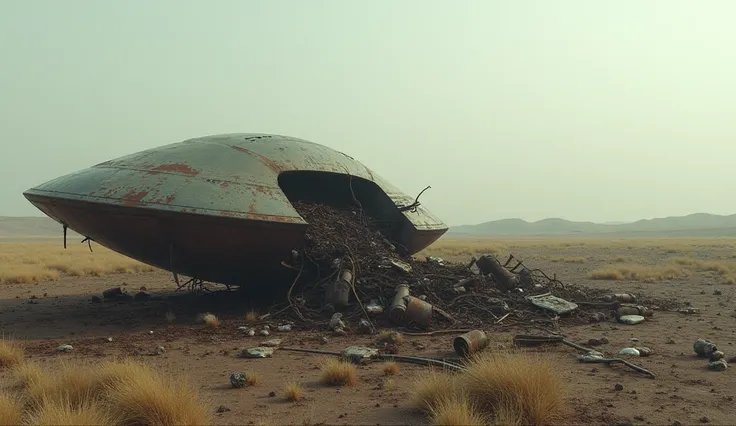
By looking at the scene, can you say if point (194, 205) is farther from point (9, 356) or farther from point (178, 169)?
point (9, 356)

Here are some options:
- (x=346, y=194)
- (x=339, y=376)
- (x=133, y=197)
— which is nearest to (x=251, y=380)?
(x=339, y=376)

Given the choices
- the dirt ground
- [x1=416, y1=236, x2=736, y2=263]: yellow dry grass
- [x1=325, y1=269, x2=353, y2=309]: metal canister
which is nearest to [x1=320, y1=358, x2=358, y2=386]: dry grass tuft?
the dirt ground

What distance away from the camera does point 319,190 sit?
1241 centimetres

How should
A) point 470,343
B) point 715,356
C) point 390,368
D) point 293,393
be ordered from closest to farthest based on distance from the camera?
Result: point 293,393 < point 390,368 < point 470,343 < point 715,356

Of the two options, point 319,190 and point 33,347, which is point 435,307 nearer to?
point 319,190

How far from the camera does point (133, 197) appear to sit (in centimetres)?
846

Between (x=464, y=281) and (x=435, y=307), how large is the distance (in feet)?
4.87

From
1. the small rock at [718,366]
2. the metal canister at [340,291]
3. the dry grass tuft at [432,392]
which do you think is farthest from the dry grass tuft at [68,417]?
the small rock at [718,366]

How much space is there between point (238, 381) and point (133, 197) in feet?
13.0

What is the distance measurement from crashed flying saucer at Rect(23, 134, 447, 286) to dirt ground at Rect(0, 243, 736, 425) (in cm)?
114

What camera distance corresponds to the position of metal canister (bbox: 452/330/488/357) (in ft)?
21.9

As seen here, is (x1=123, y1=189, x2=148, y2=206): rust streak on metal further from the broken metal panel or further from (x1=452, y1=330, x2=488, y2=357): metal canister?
the broken metal panel

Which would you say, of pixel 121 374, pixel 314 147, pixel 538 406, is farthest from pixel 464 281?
pixel 121 374

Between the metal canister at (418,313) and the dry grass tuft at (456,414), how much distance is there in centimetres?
406
